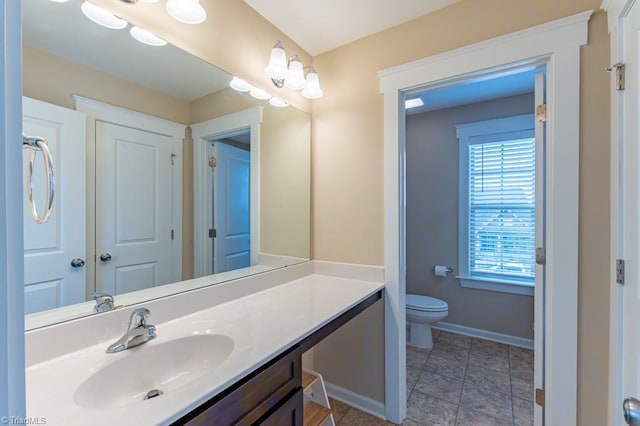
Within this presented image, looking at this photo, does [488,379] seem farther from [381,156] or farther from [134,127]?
[134,127]

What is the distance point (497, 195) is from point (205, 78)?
271 cm

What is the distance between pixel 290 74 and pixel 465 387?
95.0 inches

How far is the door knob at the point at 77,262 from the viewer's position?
1.04m

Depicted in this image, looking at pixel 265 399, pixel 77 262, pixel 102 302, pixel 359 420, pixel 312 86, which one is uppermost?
pixel 312 86

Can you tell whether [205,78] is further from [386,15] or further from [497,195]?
[497,195]

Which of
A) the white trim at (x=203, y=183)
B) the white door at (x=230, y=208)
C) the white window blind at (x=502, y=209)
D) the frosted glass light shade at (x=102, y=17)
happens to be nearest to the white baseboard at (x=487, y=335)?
the white window blind at (x=502, y=209)

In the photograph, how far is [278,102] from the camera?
1854mm

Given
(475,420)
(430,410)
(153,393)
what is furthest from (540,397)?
(153,393)

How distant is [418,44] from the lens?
1689mm

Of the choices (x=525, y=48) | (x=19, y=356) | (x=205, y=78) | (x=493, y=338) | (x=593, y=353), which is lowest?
(x=493, y=338)

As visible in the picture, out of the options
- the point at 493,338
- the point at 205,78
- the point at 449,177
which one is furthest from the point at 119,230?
the point at 493,338

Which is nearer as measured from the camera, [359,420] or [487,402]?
[359,420]

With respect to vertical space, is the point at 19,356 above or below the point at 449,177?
below

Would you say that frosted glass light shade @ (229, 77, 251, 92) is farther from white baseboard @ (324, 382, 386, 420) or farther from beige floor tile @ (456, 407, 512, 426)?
beige floor tile @ (456, 407, 512, 426)
